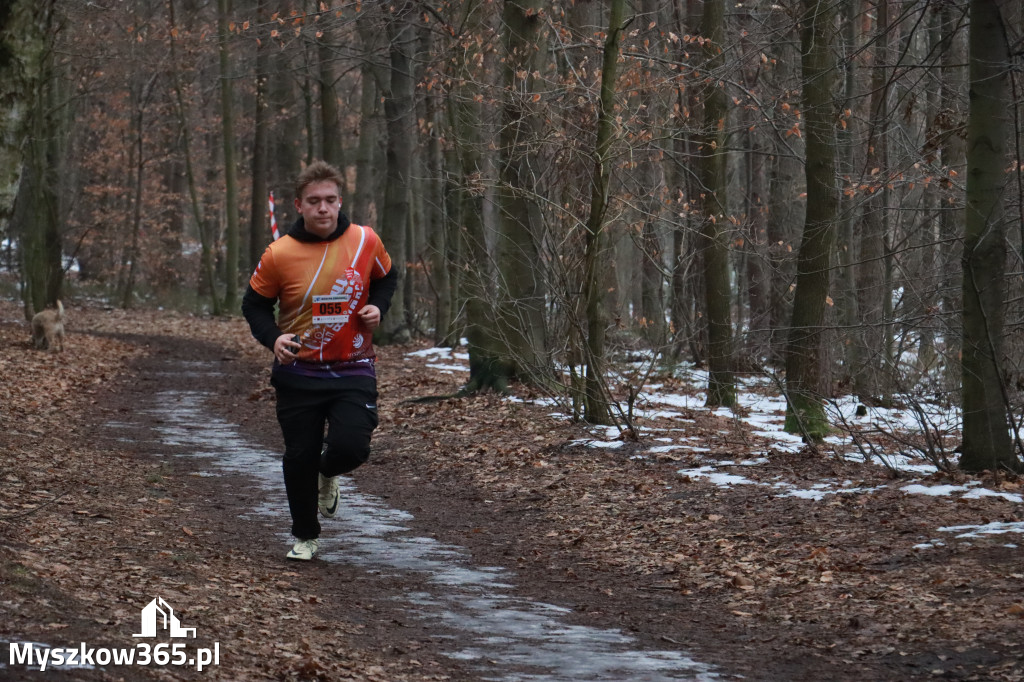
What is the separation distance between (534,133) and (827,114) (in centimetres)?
315

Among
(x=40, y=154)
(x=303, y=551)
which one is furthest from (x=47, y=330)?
(x=303, y=551)

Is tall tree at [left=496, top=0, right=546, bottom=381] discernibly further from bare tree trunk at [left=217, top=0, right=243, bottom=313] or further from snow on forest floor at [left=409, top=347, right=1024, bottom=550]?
bare tree trunk at [left=217, top=0, right=243, bottom=313]

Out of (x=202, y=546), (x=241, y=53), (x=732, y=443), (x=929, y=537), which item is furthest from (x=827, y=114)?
(x=241, y=53)

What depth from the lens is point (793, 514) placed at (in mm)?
7914

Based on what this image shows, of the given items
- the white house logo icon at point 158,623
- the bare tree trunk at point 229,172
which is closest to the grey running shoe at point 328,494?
the white house logo icon at point 158,623

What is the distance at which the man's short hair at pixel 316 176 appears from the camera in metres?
6.29

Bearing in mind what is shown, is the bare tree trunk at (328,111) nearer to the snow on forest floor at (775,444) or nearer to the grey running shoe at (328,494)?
the snow on forest floor at (775,444)

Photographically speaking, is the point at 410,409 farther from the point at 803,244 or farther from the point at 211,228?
the point at 211,228

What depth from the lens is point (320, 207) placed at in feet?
20.6

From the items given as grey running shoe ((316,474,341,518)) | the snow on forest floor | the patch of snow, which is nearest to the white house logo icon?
grey running shoe ((316,474,341,518))

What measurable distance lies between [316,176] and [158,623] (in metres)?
2.66

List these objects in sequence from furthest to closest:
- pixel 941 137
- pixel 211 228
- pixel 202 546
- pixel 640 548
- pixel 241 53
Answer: pixel 211 228 → pixel 241 53 → pixel 941 137 → pixel 640 548 → pixel 202 546

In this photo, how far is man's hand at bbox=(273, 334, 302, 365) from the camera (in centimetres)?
619

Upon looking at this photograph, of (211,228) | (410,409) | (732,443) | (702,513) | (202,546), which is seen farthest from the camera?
(211,228)
